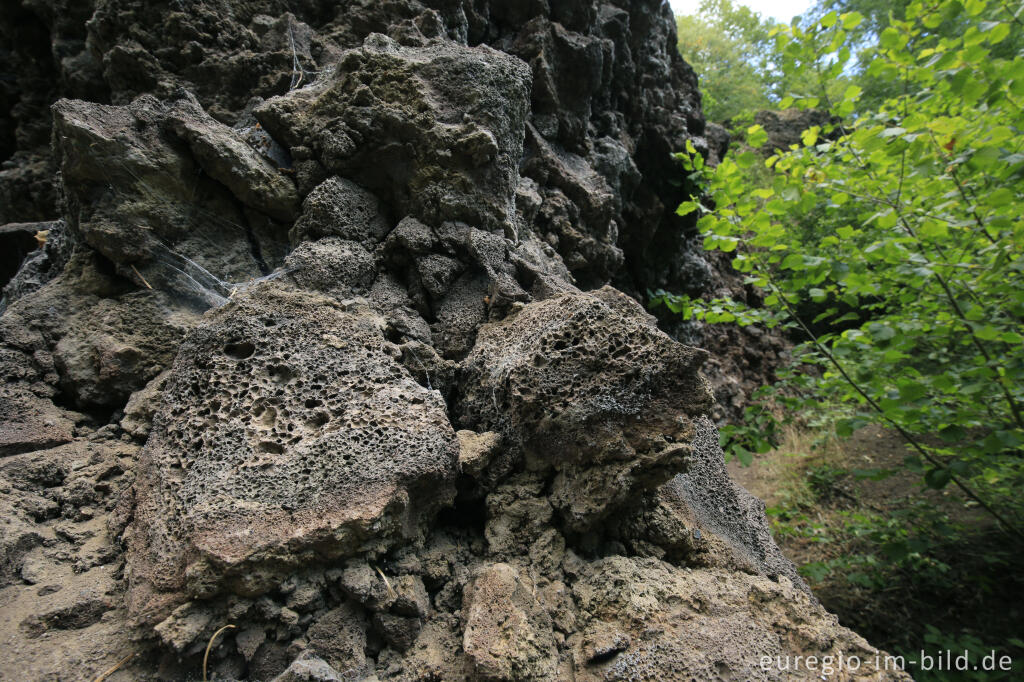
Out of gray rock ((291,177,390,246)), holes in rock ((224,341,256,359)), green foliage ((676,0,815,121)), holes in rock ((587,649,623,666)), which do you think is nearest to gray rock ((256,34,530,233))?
gray rock ((291,177,390,246))

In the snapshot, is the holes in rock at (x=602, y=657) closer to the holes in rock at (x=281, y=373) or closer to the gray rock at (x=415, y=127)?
the holes in rock at (x=281, y=373)

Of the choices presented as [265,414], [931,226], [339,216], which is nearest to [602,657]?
[265,414]

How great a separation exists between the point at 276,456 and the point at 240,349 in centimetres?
50

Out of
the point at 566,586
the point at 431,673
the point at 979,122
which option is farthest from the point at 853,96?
the point at 431,673

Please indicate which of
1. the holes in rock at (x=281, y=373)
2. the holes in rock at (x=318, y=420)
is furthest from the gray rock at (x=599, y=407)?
the holes in rock at (x=281, y=373)

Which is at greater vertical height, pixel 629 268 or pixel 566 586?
pixel 629 268

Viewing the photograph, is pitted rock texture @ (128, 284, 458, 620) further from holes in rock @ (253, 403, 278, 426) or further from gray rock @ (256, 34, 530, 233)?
gray rock @ (256, 34, 530, 233)

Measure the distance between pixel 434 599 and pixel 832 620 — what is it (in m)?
1.58

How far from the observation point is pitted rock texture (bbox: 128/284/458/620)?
1.54 meters

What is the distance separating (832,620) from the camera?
6.63 feet

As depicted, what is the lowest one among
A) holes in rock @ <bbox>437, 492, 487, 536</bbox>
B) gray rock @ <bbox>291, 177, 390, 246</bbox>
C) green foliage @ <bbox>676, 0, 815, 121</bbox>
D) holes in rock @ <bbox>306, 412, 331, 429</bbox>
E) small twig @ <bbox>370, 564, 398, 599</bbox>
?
small twig @ <bbox>370, 564, 398, 599</bbox>

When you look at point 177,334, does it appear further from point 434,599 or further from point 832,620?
point 832,620

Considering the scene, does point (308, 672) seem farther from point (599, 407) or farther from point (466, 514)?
point (599, 407)

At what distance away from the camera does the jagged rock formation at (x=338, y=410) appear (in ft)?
5.20
